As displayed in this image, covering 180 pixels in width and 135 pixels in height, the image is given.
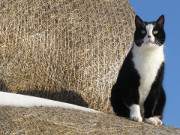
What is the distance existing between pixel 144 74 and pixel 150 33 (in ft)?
1.08

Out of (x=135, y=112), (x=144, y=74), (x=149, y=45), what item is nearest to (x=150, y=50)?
(x=149, y=45)

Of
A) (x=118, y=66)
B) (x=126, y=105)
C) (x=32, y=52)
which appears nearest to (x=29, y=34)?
(x=32, y=52)

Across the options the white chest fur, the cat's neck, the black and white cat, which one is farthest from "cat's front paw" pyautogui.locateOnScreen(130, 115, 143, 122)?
the cat's neck

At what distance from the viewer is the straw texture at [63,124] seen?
2.68 metres

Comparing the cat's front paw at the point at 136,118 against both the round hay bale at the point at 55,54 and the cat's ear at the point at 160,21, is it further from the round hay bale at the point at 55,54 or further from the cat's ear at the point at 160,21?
the round hay bale at the point at 55,54

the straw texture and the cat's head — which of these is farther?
the cat's head

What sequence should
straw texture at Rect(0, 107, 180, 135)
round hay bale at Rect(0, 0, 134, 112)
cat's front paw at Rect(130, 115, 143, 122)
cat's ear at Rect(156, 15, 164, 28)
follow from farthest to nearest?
1. round hay bale at Rect(0, 0, 134, 112)
2. cat's ear at Rect(156, 15, 164, 28)
3. cat's front paw at Rect(130, 115, 143, 122)
4. straw texture at Rect(0, 107, 180, 135)

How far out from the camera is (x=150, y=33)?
3436 mm

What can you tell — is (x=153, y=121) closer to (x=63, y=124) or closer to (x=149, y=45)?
(x=149, y=45)

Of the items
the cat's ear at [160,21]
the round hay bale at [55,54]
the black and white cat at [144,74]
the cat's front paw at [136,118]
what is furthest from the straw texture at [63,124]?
the round hay bale at [55,54]

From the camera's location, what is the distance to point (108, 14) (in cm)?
485

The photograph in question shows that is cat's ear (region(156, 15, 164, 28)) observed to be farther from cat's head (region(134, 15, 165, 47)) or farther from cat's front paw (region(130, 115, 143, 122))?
cat's front paw (region(130, 115, 143, 122))

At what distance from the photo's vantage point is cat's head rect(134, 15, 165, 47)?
3.44 meters

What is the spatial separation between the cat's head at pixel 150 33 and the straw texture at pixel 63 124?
26.2 inches
